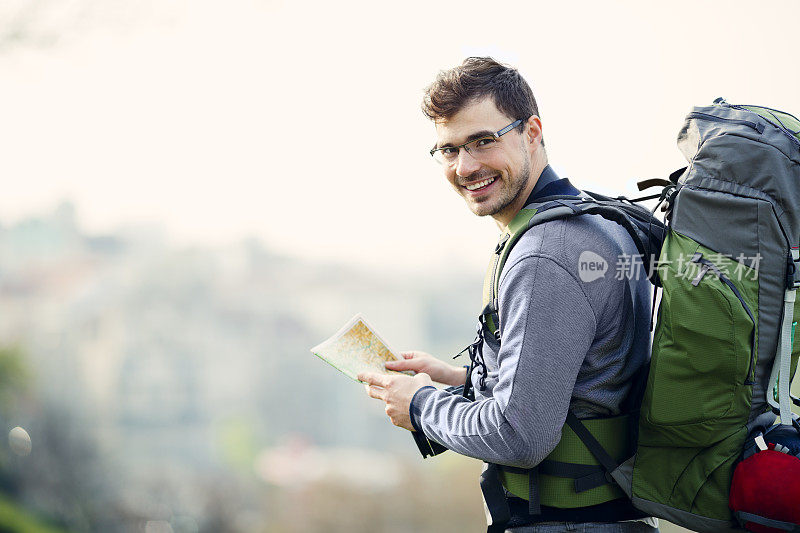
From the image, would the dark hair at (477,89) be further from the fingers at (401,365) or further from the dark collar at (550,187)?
the fingers at (401,365)

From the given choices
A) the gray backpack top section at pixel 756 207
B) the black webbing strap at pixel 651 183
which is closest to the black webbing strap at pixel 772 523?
the gray backpack top section at pixel 756 207

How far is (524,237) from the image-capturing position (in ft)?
3.80

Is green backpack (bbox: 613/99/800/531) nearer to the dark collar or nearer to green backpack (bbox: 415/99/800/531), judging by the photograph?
green backpack (bbox: 415/99/800/531)

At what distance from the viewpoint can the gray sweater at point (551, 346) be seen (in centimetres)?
107

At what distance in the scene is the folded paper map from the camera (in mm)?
1455

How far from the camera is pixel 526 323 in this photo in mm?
1075

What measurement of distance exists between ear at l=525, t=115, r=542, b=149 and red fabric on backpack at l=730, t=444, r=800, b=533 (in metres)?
0.73

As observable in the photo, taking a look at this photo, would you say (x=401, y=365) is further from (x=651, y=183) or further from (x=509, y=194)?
(x=651, y=183)

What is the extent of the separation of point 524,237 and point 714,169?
13.6 inches

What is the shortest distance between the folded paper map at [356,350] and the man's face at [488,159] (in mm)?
397

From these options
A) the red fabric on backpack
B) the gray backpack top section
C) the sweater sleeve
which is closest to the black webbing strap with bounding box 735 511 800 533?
the red fabric on backpack

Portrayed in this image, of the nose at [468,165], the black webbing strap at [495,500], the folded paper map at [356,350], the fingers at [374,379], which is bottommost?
the black webbing strap at [495,500]

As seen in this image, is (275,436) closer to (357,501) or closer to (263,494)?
(263,494)

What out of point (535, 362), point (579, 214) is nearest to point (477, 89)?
point (579, 214)
